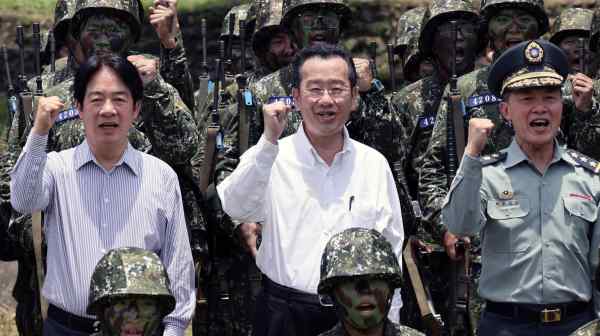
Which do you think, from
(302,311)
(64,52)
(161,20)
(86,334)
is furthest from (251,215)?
(64,52)

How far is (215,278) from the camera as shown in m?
10.3

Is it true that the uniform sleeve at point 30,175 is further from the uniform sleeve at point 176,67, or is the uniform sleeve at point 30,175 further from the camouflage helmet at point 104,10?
the uniform sleeve at point 176,67

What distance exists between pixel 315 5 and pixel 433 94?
4.08 feet

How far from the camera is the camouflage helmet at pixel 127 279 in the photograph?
23.0 ft

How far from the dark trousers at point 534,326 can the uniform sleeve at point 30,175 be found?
2.31 meters

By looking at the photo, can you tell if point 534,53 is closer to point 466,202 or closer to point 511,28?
point 466,202

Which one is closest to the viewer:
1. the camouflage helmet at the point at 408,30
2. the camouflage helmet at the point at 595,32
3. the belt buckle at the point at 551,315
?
the belt buckle at the point at 551,315

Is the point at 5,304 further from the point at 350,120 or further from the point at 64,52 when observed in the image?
the point at 350,120

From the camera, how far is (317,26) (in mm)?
9914

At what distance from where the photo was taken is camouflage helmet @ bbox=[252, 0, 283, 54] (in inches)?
433

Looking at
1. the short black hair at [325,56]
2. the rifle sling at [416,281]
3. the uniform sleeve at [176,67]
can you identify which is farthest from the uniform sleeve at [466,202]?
the uniform sleeve at [176,67]

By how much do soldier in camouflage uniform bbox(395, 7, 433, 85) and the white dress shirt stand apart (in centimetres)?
367

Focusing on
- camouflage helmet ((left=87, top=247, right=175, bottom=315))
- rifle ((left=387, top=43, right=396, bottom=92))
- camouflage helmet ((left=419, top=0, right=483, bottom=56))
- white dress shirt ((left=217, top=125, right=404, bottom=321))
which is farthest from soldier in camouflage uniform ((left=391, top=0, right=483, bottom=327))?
camouflage helmet ((left=87, top=247, right=175, bottom=315))

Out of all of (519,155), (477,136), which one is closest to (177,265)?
(477,136)
